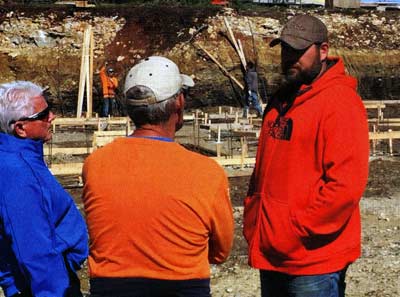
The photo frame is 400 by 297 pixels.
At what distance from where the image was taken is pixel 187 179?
2607 millimetres

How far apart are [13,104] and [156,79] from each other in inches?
32.3

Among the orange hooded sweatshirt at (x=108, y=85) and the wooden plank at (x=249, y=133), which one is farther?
the orange hooded sweatshirt at (x=108, y=85)

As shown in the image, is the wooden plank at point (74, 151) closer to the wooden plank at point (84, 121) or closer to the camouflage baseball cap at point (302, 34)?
the wooden plank at point (84, 121)

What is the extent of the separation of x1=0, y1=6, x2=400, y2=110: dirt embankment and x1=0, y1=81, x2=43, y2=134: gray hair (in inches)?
799

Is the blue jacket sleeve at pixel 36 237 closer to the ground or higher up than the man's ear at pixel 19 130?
closer to the ground

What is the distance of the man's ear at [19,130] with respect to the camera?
314 centimetres

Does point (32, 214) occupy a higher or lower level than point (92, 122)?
higher

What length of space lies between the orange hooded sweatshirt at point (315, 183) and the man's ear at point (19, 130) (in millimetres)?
1136

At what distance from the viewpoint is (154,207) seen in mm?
2588

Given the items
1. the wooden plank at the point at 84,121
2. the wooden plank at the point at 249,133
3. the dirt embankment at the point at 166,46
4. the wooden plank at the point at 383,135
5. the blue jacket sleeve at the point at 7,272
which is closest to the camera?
the blue jacket sleeve at the point at 7,272

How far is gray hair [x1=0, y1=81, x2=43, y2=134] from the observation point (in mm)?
3141

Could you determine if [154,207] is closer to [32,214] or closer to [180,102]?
[180,102]

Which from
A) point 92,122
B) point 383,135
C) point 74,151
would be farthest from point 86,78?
point 383,135

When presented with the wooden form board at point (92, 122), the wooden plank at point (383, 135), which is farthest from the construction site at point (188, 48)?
the wooden plank at point (383, 135)
